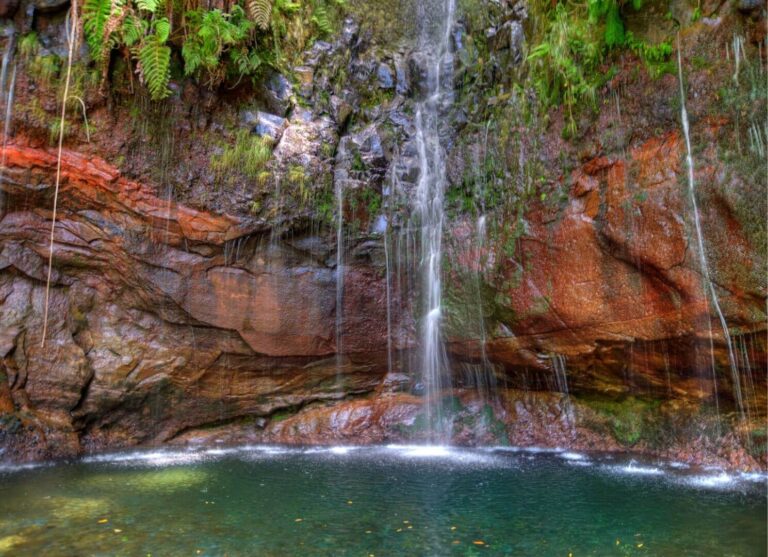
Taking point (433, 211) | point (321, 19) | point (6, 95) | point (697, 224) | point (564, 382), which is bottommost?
point (564, 382)

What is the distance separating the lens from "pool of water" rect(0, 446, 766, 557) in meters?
5.27

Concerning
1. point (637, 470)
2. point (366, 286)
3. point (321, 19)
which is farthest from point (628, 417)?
point (321, 19)

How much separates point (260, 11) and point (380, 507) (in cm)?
876

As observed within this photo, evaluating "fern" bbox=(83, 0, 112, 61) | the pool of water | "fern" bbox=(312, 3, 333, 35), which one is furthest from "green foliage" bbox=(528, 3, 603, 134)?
"fern" bbox=(83, 0, 112, 61)

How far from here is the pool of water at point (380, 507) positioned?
5270 millimetres

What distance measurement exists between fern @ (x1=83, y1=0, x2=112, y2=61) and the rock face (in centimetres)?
112

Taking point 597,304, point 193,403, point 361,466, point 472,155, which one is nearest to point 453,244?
point 472,155

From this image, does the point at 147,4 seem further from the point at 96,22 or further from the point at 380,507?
the point at 380,507

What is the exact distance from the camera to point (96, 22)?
907 cm

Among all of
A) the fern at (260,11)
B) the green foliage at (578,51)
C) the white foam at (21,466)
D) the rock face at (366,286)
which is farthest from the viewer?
the fern at (260,11)

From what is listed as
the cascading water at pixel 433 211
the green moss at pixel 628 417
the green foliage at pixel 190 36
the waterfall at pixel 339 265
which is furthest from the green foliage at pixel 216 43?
the green moss at pixel 628 417

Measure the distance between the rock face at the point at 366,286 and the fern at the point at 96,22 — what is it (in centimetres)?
112

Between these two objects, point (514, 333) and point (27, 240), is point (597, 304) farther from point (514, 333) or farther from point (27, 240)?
point (27, 240)

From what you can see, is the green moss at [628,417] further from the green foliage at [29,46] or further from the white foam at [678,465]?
the green foliage at [29,46]
